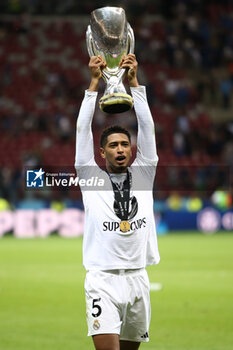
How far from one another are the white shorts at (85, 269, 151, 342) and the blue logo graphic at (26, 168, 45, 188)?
36.7 inches

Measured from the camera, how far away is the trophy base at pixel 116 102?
5.39 meters

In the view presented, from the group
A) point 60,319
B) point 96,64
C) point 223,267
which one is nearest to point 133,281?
point 96,64

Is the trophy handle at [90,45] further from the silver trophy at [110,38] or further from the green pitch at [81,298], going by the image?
the green pitch at [81,298]

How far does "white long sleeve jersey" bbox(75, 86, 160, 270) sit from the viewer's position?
489 centimetres

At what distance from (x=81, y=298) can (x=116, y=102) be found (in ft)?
18.0

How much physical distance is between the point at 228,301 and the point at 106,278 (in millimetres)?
5614

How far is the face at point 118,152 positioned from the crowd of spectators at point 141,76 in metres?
17.8

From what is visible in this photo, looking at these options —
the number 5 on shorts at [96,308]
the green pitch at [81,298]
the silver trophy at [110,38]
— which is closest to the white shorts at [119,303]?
the number 5 on shorts at [96,308]

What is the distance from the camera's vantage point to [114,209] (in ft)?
16.3

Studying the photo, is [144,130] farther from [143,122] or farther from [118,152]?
[118,152]

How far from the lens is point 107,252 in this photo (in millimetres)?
4863

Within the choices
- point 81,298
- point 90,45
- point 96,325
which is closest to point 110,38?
point 90,45

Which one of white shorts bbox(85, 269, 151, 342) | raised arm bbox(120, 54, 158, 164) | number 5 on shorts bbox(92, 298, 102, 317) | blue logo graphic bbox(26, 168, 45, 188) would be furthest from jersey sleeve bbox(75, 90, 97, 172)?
number 5 on shorts bbox(92, 298, 102, 317)

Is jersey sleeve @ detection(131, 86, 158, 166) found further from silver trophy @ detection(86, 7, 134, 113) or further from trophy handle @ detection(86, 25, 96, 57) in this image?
trophy handle @ detection(86, 25, 96, 57)
